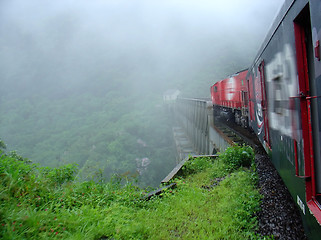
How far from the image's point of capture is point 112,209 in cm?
420

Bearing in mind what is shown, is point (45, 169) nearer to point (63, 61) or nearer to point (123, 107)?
point (123, 107)

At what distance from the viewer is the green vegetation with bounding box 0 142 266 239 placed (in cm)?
330

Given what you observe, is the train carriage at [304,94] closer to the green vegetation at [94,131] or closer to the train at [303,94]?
the train at [303,94]

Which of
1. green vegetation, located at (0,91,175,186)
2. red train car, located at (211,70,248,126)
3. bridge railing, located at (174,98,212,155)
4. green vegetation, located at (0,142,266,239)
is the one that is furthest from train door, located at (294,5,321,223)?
green vegetation, located at (0,91,175,186)

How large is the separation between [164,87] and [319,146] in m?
85.8

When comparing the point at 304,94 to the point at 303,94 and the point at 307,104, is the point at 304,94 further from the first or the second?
the point at 307,104

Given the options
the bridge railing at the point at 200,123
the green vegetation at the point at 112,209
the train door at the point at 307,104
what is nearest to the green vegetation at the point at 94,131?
the bridge railing at the point at 200,123

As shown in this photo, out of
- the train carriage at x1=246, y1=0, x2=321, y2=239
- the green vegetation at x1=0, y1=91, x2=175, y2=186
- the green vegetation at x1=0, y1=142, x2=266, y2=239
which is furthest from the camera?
the green vegetation at x1=0, y1=91, x2=175, y2=186

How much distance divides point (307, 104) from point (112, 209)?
11.4 ft

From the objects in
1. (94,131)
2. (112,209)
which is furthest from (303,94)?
(94,131)

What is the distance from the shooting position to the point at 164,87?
3423 inches

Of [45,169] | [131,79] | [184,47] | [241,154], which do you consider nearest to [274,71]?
[241,154]

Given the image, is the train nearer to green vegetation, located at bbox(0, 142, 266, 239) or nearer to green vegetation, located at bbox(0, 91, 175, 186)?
green vegetation, located at bbox(0, 142, 266, 239)

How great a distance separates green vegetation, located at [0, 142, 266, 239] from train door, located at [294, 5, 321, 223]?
1525 millimetres
